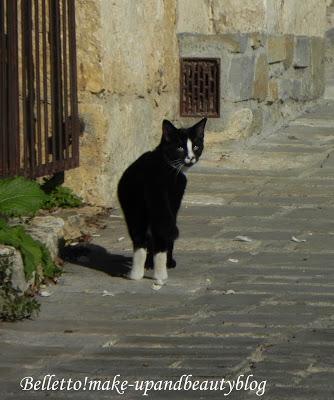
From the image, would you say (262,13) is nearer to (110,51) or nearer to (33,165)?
(110,51)

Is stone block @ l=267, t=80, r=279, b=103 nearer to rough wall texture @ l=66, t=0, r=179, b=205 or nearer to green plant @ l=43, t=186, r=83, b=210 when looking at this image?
rough wall texture @ l=66, t=0, r=179, b=205

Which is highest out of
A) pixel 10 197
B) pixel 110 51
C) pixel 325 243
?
pixel 110 51

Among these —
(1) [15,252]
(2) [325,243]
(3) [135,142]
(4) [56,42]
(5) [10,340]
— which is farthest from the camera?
(3) [135,142]

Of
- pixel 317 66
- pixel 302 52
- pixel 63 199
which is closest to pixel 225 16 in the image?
pixel 302 52

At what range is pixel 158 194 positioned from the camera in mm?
6051

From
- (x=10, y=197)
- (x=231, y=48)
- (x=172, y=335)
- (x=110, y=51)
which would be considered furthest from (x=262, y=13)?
(x=172, y=335)

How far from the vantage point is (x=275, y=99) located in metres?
10.5

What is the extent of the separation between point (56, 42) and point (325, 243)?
201 cm

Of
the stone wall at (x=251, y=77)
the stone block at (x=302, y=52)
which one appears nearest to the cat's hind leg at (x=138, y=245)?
the stone wall at (x=251, y=77)

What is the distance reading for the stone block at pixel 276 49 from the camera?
1011cm

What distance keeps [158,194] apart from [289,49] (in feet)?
16.3

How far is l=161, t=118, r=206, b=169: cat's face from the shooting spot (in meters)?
6.10

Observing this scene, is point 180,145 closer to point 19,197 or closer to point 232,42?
point 19,197

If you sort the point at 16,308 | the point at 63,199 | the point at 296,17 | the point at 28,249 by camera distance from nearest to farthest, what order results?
1. the point at 16,308
2. the point at 28,249
3. the point at 63,199
4. the point at 296,17
